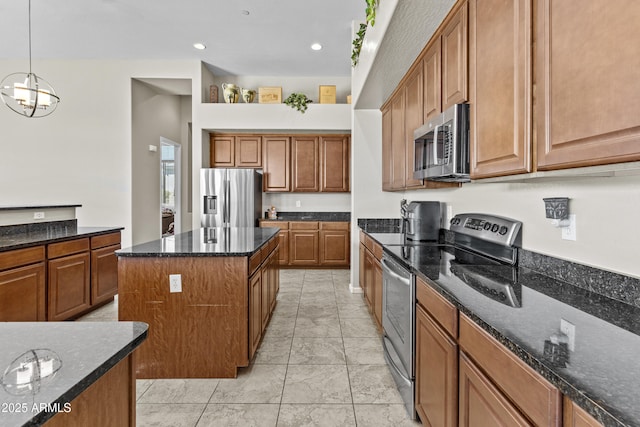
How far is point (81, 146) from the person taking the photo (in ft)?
17.0

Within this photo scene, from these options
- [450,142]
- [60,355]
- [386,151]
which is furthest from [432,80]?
[60,355]

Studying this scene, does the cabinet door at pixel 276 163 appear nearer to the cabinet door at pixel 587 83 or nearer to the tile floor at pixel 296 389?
the tile floor at pixel 296 389

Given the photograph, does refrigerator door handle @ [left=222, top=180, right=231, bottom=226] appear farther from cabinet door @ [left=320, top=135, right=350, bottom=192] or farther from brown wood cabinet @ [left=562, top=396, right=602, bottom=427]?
brown wood cabinet @ [left=562, top=396, right=602, bottom=427]

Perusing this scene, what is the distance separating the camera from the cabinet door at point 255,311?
2295 millimetres

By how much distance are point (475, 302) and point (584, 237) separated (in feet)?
2.05

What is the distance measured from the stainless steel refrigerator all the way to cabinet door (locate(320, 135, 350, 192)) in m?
1.23

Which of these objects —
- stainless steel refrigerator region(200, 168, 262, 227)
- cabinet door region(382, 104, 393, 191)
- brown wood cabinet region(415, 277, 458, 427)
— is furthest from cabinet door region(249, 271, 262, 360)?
stainless steel refrigerator region(200, 168, 262, 227)

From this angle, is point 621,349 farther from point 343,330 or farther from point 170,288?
point 343,330

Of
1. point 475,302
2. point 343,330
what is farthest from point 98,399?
point 343,330

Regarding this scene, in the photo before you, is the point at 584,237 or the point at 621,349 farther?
the point at 584,237

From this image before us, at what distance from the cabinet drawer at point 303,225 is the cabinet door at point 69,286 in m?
2.97

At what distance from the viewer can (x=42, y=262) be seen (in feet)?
9.22

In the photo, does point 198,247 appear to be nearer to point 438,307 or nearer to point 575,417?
point 438,307

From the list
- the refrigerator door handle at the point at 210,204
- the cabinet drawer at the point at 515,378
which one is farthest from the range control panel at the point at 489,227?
the refrigerator door handle at the point at 210,204
